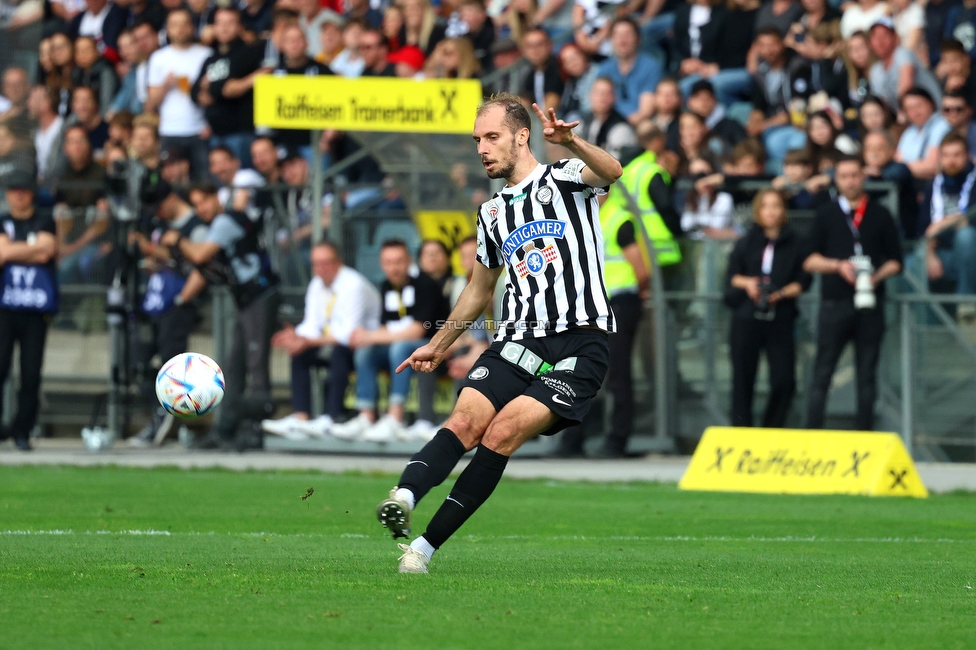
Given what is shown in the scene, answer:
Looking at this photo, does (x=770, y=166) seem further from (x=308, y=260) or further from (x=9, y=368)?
(x=9, y=368)

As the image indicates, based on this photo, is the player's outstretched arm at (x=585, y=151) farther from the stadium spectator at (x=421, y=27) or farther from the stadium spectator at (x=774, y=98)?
the stadium spectator at (x=421, y=27)

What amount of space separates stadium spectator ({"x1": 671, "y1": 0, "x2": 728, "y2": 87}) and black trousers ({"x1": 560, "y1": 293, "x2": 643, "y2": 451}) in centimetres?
349

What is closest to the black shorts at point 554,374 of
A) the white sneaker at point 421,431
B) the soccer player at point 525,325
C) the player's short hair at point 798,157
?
the soccer player at point 525,325

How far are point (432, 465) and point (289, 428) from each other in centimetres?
973

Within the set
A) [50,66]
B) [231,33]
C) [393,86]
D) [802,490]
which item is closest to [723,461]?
[802,490]

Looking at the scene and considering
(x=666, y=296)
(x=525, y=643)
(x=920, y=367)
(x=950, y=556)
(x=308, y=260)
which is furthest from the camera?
(x=308, y=260)

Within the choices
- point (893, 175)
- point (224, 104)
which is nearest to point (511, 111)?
point (893, 175)

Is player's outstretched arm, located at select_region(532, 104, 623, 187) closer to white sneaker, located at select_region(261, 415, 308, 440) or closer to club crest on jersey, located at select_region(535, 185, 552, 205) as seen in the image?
club crest on jersey, located at select_region(535, 185, 552, 205)

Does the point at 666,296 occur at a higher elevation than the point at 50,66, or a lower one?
lower

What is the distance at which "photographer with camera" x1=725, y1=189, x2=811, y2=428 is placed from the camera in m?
15.0

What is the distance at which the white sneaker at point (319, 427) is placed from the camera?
16375 millimetres

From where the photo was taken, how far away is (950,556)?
338 inches

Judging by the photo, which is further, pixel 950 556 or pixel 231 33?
pixel 231 33

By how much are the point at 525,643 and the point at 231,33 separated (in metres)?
15.7
